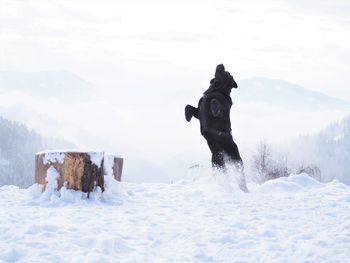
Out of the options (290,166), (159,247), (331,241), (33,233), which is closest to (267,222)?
(331,241)

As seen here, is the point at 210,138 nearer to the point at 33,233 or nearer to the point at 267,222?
the point at 267,222

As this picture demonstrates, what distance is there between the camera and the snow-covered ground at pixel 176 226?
244 inches

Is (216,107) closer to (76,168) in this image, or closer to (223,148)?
(223,148)

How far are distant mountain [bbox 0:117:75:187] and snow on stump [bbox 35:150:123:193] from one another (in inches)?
6804

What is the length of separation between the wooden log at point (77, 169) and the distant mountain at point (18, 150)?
17285 centimetres

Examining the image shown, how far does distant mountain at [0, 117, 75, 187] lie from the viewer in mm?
182000

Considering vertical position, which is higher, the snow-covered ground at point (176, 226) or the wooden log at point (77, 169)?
the wooden log at point (77, 169)

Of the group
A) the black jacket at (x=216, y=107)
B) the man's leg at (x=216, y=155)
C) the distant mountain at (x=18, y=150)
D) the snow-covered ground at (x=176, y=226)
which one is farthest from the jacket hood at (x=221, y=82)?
→ the distant mountain at (x=18, y=150)

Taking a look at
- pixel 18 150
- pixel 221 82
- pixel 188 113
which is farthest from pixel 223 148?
pixel 18 150

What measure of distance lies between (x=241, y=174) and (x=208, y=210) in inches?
116

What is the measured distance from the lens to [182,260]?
6.07m

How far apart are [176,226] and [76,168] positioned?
2922 millimetres

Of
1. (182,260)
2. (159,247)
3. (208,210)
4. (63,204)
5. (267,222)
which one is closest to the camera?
(182,260)

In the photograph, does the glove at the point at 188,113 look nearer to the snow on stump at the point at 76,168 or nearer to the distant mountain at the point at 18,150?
the snow on stump at the point at 76,168
